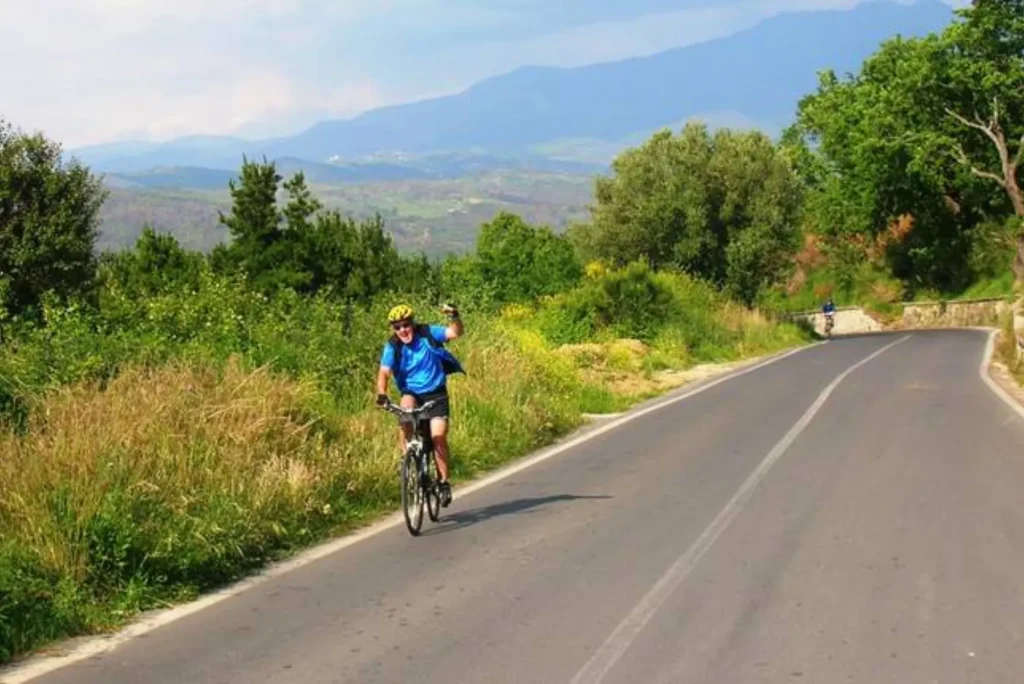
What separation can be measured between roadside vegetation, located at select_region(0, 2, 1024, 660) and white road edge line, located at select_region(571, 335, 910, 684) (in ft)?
9.49

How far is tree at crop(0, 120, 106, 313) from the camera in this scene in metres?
34.1

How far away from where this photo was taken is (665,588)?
730 cm

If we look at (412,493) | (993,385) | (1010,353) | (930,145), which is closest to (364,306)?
(412,493)

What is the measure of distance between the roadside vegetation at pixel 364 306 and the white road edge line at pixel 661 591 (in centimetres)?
289

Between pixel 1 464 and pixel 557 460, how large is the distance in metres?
6.81

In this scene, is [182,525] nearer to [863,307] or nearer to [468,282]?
[468,282]

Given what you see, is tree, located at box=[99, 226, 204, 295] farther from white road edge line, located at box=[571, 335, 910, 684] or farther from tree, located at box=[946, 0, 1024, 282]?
white road edge line, located at box=[571, 335, 910, 684]

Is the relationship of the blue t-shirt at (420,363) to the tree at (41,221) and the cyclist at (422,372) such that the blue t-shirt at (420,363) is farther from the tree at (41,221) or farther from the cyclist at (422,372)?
the tree at (41,221)

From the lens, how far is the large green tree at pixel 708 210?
1822 inches

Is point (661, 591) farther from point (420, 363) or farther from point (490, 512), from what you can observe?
point (420, 363)

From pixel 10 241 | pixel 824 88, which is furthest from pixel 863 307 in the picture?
pixel 10 241

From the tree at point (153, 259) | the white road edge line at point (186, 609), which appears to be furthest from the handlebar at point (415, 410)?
the tree at point (153, 259)

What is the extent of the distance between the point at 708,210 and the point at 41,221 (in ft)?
83.2

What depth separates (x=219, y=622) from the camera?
6.82 meters
